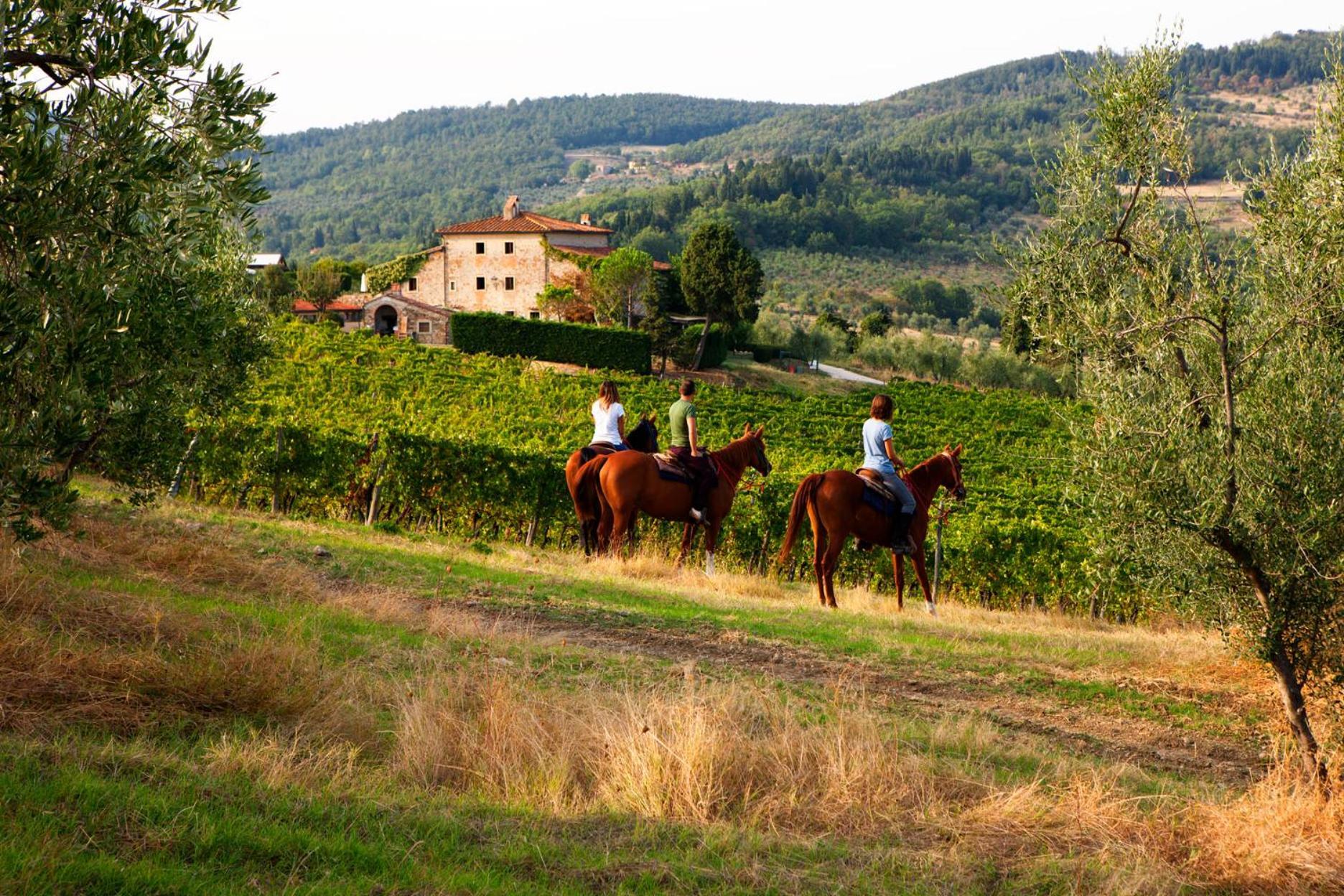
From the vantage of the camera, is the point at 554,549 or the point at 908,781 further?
the point at 554,549

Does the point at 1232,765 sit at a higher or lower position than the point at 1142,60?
lower

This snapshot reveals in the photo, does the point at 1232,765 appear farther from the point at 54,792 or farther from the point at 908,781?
the point at 54,792

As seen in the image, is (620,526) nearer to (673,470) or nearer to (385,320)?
(673,470)

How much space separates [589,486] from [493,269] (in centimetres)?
5930

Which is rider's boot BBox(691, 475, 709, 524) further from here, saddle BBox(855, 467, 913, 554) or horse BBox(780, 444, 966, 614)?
saddle BBox(855, 467, 913, 554)

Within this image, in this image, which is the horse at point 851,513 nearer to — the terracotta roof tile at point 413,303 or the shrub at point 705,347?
the shrub at point 705,347

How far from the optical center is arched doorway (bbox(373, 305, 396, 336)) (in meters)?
70.4

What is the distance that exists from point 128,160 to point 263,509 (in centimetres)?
1759

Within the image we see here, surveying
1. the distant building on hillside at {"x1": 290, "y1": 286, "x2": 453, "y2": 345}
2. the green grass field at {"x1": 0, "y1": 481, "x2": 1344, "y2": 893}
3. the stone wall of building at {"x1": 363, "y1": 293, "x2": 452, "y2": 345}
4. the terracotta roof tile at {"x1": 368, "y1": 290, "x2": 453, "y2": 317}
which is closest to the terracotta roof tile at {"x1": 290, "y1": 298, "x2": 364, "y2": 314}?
the distant building on hillside at {"x1": 290, "y1": 286, "x2": 453, "y2": 345}

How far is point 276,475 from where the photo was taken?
22453 mm

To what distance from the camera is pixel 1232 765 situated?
9.61 m

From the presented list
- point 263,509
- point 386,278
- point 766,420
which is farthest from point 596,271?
point 263,509

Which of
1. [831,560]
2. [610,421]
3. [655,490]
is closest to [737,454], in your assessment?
[655,490]

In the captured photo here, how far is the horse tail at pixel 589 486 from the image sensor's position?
18.3 meters
